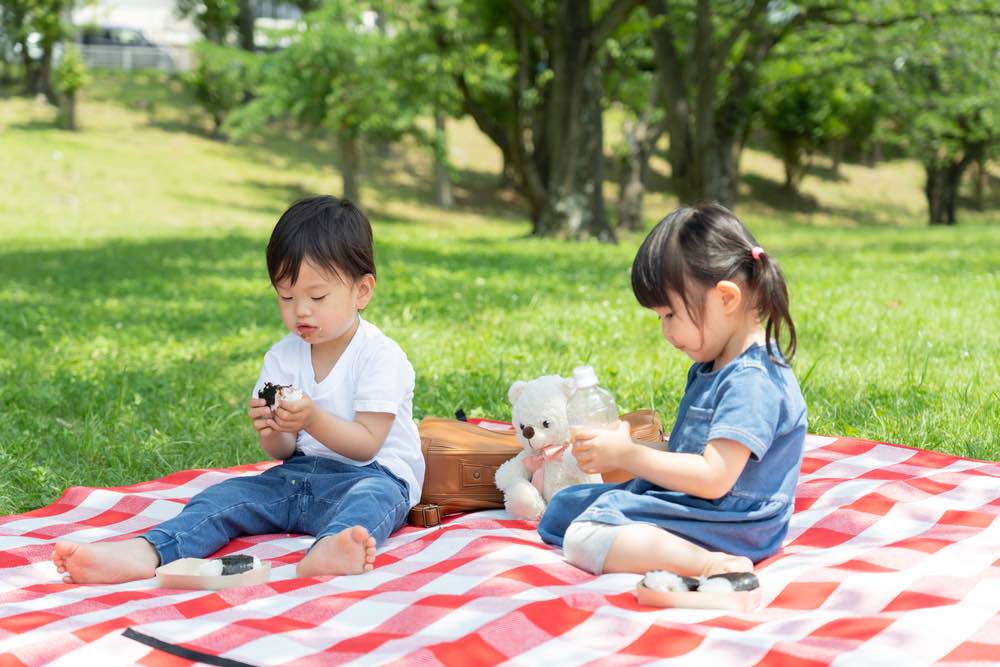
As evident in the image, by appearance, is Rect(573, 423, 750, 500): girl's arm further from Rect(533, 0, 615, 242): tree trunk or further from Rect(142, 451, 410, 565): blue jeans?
Rect(533, 0, 615, 242): tree trunk

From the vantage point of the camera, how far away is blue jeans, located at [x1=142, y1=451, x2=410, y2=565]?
3.24 m

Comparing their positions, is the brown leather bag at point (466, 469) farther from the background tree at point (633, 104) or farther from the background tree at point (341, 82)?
the background tree at point (341, 82)

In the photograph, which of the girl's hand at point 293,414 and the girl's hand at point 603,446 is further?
the girl's hand at point 293,414

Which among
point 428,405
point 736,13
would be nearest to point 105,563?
point 428,405

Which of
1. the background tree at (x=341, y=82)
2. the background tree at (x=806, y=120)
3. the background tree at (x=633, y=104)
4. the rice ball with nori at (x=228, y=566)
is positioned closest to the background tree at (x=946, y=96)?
the background tree at (x=806, y=120)

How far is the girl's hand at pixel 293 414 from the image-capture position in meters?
3.19

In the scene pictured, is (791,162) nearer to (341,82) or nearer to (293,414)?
(341,82)

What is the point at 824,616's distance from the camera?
2547 millimetres

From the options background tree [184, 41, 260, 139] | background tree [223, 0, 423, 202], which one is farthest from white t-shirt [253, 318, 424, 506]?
background tree [184, 41, 260, 139]

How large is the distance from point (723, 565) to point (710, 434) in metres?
0.36

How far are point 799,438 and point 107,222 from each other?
65.8ft

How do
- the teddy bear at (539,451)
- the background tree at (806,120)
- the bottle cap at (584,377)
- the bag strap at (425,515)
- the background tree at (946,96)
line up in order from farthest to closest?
the background tree at (806,120), the background tree at (946,96), the bag strap at (425,515), the teddy bear at (539,451), the bottle cap at (584,377)

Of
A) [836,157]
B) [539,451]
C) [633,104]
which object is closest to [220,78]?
[633,104]

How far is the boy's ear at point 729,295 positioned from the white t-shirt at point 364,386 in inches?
44.6
